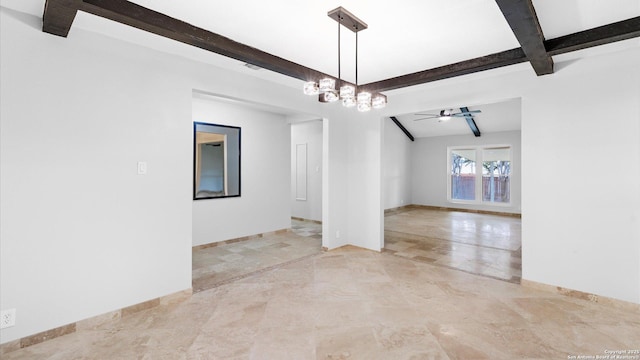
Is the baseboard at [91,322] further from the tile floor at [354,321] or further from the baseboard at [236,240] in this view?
the baseboard at [236,240]

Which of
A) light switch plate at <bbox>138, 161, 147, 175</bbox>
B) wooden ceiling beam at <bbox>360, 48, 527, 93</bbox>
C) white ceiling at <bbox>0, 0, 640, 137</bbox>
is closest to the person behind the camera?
white ceiling at <bbox>0, 0, 640, 137</bbox>

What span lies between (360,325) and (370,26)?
263 cm

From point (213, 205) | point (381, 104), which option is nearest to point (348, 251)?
point (213, 205)

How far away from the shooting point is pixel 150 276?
2.98m

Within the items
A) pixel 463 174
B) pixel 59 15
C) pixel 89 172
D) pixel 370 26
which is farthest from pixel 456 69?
pixel 463 174

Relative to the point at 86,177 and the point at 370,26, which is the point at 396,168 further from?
the point at 86,177

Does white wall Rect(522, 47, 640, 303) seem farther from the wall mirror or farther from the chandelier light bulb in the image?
the wall mirror

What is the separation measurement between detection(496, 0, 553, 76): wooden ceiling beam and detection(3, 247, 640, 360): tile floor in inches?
96.7

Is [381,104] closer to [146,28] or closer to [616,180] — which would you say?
[146,28]

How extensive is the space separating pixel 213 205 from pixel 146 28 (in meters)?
3.52

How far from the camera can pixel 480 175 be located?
977 centimetres

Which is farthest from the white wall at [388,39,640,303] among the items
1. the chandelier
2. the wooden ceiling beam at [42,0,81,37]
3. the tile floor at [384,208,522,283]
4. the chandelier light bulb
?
the wooden ceiling beam at [42,0,81,37]

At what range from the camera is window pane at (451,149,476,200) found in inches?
393

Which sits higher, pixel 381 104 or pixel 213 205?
pixel 381 104
